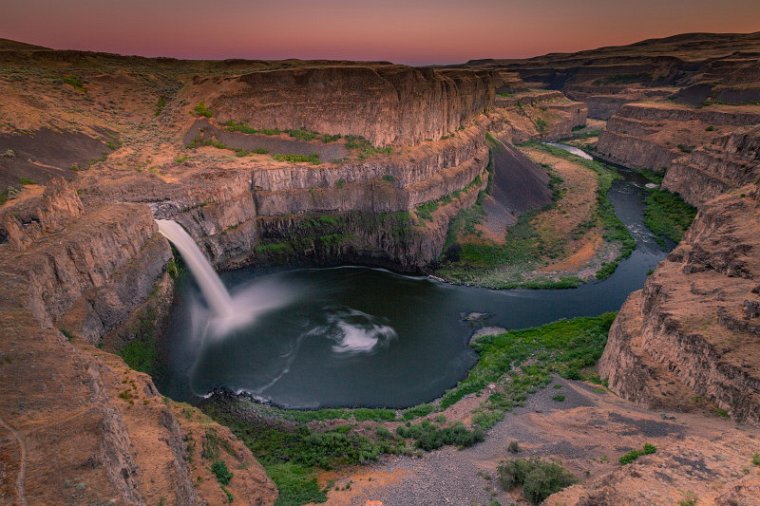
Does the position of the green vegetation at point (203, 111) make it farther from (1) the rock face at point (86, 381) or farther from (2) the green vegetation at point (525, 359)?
(2) the green vegetation at point (525, 359)

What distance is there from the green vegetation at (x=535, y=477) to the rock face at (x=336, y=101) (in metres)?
36.0

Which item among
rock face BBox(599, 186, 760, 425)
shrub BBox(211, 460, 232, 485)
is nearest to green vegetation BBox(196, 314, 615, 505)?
shrub BBox(211, 460, 232, 485)

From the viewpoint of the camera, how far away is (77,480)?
1020 cm

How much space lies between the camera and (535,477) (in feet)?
50.5

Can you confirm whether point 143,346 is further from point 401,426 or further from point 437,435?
point 437,435

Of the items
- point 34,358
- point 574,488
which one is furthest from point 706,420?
point 34,358

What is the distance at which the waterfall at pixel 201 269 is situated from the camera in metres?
34.2

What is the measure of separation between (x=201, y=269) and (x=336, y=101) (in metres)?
22.7

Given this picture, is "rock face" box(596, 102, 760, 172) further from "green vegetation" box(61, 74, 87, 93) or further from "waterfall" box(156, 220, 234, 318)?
"green vegetation" box(61, 74, 87, 93)

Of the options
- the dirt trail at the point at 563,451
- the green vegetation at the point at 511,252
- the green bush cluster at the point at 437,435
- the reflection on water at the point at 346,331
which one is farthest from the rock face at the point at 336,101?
the dirt trail at the point at 563,451

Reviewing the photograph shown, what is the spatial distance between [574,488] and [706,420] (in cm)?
657

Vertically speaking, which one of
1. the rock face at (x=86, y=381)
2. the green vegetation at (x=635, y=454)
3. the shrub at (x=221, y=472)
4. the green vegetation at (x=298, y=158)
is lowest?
the shrub at (x=221, y=472)

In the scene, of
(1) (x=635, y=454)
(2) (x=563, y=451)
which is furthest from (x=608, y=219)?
(1) (x=635, y=454)

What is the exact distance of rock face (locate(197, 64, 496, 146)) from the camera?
1791 inches
